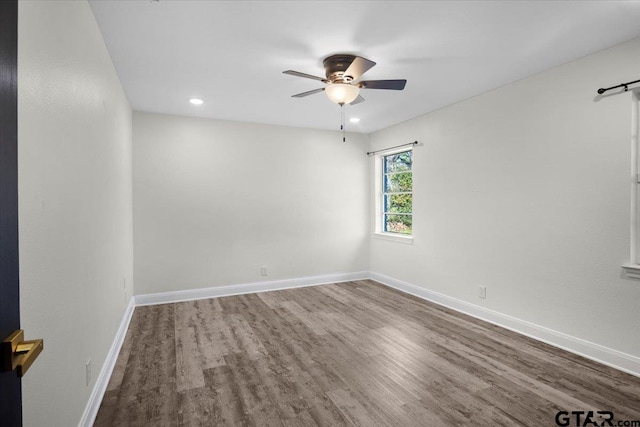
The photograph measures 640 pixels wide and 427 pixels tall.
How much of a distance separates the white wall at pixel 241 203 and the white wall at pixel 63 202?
67.7 inches

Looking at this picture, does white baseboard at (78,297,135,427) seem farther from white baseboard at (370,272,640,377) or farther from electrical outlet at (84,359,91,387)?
white baseboard at (370,272,640,377)

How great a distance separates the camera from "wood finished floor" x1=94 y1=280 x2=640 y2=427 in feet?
6.48

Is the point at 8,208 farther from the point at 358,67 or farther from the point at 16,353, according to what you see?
the point at 358,67

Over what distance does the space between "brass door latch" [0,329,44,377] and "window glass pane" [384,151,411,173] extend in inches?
187

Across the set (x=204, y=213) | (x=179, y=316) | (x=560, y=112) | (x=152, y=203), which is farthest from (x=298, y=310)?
(x=560, y=112)

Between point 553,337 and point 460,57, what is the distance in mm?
2613

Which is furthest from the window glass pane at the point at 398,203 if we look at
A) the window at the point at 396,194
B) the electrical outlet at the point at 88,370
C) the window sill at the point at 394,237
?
the electrical outlet at the point at 88,370

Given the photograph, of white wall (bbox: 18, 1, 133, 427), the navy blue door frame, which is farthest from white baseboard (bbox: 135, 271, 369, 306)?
the navy blue door frame

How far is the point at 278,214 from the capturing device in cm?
496

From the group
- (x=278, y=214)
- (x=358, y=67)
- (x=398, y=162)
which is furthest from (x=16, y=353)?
(x=398, y=162)

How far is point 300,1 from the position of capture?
1.95m

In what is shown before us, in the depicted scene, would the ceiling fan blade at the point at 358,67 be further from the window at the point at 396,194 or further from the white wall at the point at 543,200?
the window at the point at 396,194

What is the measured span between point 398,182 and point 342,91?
265 cm

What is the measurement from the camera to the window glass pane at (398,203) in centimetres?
491
